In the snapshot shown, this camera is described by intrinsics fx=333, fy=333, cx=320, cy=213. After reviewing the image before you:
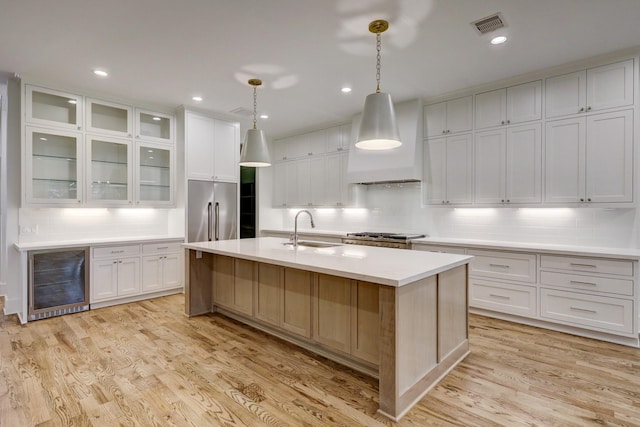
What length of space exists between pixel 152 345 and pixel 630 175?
4.74 meters

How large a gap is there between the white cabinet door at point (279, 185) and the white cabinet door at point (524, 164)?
3988 millimetres

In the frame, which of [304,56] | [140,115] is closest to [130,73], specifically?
[140,115]

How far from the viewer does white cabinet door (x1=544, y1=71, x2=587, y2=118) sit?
3422mm

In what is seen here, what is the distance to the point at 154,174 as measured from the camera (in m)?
4.90

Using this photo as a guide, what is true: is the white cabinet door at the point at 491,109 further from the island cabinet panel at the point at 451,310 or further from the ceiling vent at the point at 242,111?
the ceiling vent at the point at 242,111

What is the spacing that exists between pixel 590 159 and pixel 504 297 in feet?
5.46

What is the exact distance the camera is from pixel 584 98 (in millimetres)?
3406

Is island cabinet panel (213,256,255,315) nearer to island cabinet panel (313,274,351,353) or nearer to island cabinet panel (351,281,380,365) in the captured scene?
island cabinet panel (313,274,351,353)

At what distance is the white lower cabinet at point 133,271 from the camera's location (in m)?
4.16

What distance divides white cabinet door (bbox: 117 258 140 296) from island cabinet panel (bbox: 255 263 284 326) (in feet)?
7.10

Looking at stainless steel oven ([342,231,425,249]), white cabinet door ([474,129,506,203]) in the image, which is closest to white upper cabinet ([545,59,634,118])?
white cabinet door ([474,129,506,203])

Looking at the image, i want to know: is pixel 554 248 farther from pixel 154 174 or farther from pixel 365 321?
pixel 154 174

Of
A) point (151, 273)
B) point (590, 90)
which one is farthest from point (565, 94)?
point (151, 273)

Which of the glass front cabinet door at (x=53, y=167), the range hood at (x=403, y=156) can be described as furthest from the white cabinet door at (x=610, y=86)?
the glass front cabinet door at (x=53, y=167)
